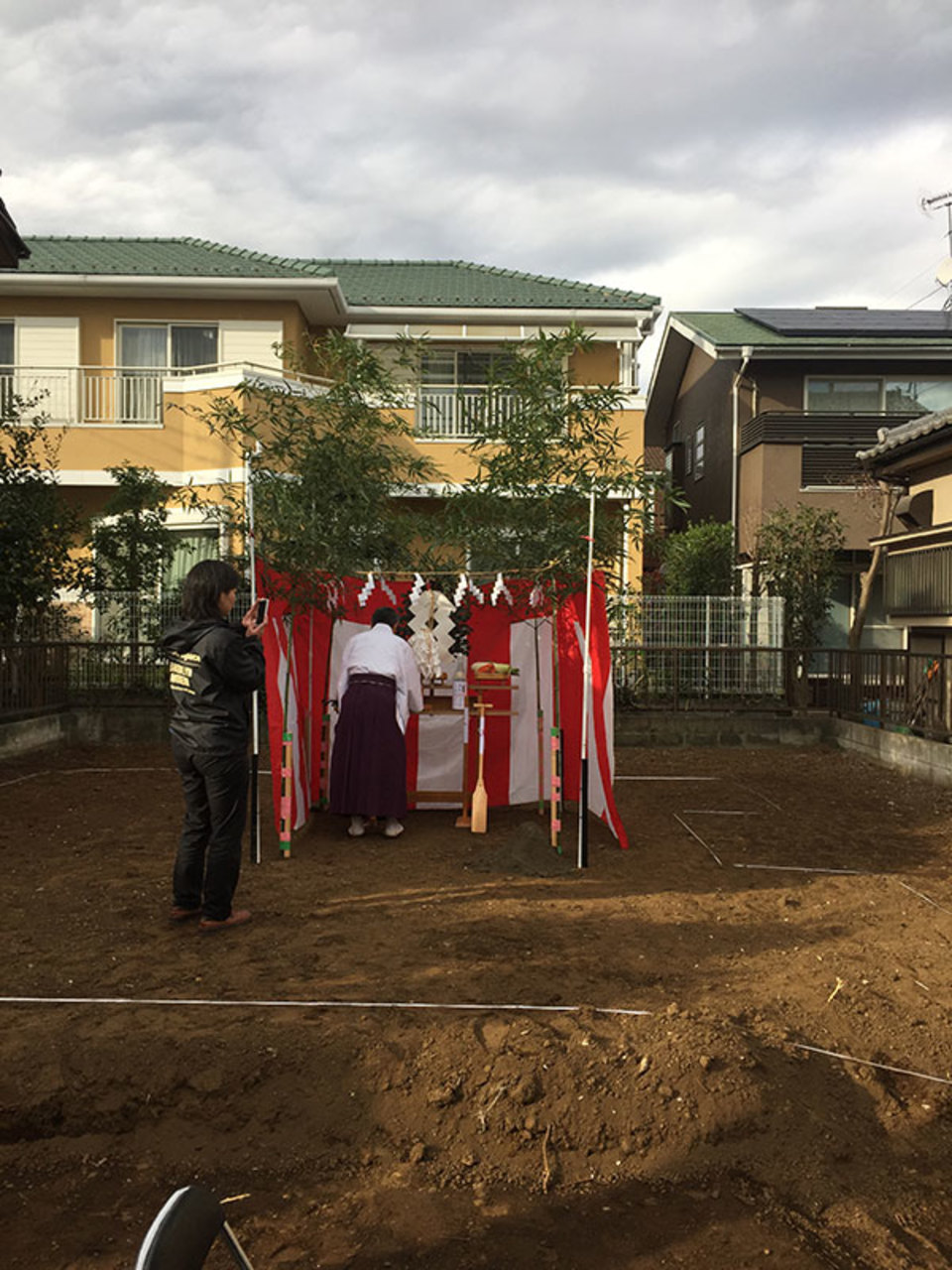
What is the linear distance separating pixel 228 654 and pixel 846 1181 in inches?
135

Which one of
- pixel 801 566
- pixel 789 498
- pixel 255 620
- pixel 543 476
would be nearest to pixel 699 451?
pixel 789 498

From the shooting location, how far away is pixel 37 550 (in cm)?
1100

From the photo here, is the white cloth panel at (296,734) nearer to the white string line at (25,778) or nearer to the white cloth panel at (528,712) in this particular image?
the white cloth panel at (528,712)

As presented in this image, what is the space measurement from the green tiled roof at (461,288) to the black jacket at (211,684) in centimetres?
1363

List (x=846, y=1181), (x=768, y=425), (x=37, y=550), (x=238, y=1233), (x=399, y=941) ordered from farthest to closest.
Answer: (x=768, y=425), (x=37, y=550), (x=399, y=941), (x=846, y=1181), (x=238, y=1233)

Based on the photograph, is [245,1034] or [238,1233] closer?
[238,1233]

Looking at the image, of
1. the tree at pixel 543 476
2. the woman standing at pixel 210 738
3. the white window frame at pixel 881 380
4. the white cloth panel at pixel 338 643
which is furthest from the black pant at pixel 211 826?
the white window frame at pixel 881 380

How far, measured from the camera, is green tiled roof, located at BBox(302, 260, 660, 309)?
59.5ft

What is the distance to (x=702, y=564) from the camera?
57.7 feet

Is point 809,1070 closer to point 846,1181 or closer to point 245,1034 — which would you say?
point 846,1181

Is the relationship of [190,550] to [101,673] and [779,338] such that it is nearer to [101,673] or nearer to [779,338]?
[101,673]

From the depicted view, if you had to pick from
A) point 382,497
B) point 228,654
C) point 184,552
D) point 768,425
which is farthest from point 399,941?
point 768,425

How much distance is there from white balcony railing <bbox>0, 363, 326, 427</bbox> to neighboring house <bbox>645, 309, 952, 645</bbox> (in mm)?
8337

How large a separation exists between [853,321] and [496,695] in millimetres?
16106
